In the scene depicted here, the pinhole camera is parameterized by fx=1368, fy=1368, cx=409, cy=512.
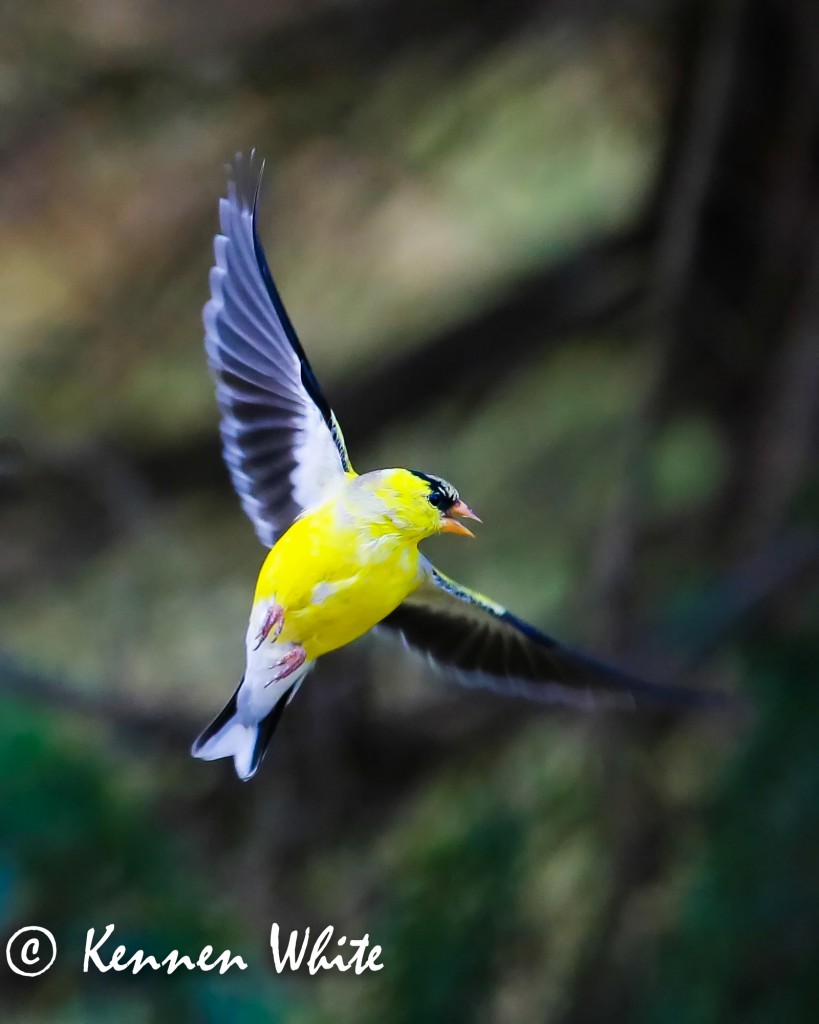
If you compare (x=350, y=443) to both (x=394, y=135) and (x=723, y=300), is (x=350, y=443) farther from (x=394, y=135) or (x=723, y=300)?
(x=723, y=300)

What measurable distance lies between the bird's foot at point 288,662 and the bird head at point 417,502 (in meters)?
0.16

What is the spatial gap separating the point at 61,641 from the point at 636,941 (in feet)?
5.54

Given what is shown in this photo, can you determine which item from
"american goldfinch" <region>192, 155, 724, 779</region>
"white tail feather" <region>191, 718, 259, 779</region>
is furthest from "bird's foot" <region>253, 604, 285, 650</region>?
"white tail feather" <region>191, 718, 259, 779</region>

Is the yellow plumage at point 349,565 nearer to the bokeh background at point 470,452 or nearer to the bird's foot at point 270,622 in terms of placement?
the bird's foot at point 270,622

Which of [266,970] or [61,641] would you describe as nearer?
[266,970]

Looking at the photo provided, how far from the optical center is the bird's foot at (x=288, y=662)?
1.22 meters

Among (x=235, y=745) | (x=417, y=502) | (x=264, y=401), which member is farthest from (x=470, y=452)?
(x=417, y=502)

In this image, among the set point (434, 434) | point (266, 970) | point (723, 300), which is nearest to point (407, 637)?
point (266, 970)

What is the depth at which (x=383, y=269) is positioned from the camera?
3.38m

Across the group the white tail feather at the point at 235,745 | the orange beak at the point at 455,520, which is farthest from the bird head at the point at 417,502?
the white tail feather at the point at 235,745

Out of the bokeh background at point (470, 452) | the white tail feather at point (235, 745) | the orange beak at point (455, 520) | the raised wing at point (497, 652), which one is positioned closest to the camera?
the orange beak at point (455, 520)

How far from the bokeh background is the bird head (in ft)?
3.54

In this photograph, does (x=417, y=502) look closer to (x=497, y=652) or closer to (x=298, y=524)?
(x=298, y=524)

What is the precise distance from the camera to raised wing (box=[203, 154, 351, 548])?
125 centimetres
